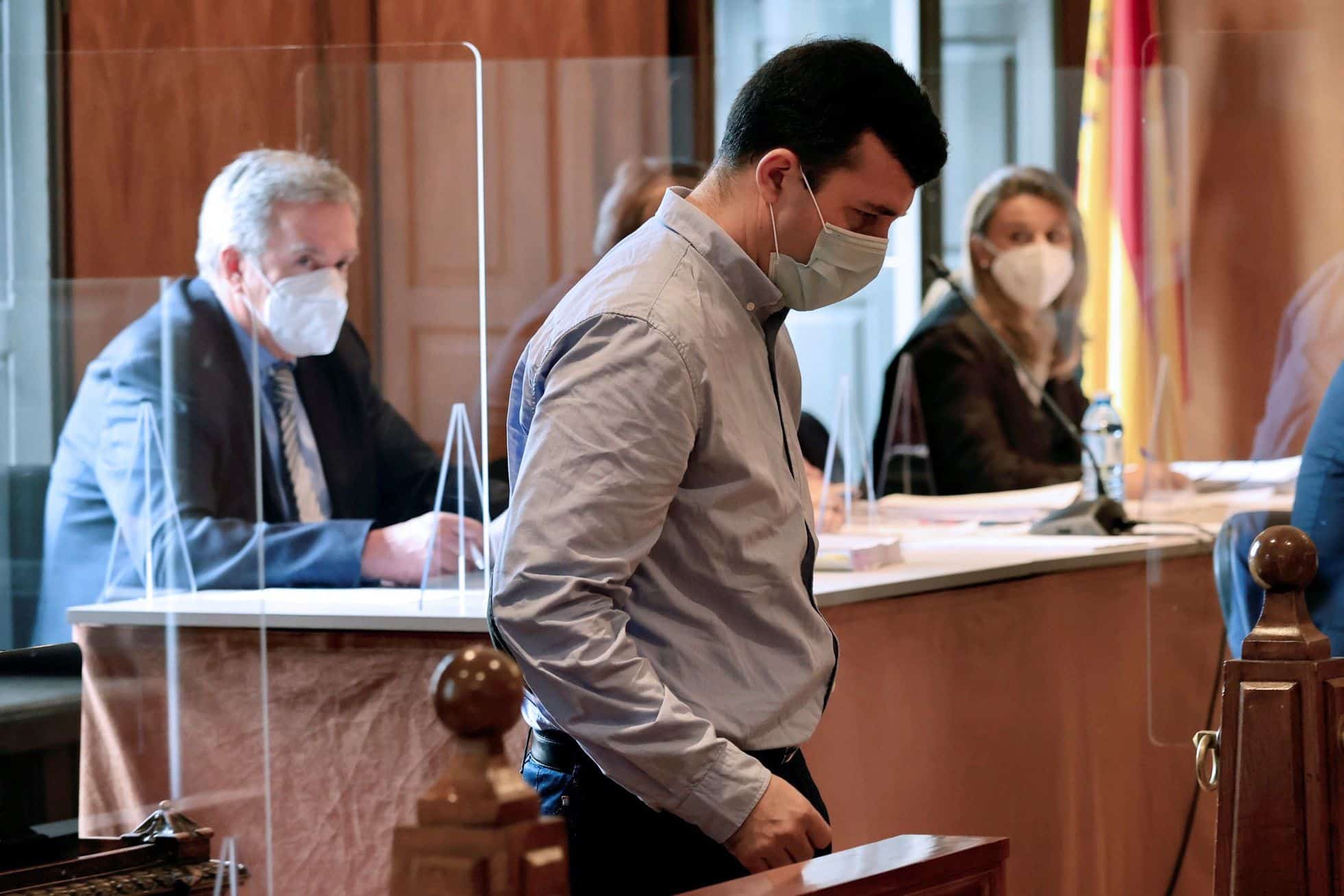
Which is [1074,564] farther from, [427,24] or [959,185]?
[959,185]

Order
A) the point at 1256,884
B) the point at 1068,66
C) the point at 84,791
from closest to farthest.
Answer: the point at 1256,884
the point at 84,791
the point at 1068,66

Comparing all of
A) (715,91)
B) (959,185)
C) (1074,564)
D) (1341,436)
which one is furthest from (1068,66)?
(1341,436)

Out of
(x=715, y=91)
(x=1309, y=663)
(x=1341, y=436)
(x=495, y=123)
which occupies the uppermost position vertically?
(x=715, y=91)

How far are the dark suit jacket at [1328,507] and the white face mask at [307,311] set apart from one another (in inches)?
52.2

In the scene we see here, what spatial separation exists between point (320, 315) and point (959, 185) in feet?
9.57

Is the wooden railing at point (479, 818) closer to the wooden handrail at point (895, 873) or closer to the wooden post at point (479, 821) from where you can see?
the wooden post at point (479, 821)

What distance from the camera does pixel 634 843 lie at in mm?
1425

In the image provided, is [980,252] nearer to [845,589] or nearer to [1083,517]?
[1083,517]

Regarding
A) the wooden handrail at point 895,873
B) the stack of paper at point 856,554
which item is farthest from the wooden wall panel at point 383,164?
the wooden handrail at point 895,873

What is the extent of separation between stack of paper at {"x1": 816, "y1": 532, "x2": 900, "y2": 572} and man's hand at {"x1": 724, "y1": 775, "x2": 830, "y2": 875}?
4.22 feet

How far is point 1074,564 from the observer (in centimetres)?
297

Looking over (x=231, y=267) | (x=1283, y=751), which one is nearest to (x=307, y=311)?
(x=231, y=267)

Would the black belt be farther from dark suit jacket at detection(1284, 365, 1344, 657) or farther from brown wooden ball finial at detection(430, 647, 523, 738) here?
dark suit jacket at detection(1284, 365, 1344, 657)

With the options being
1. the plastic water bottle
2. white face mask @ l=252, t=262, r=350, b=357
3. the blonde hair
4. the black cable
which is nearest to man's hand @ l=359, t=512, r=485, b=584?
white face mask @ l=252, t=262, r=350, b=357
